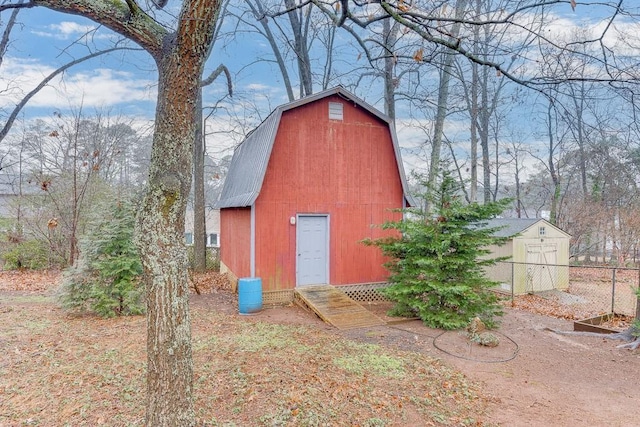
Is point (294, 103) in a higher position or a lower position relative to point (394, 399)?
higher

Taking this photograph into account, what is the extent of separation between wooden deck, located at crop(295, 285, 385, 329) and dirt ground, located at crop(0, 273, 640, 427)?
19 centimetres

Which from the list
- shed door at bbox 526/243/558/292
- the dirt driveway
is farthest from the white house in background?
the dirt driveway

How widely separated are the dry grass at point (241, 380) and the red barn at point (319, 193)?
2.59 meters

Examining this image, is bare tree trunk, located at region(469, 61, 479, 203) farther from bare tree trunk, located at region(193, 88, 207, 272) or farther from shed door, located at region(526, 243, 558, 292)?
bare tree trunk, located at region(193, 88, 207, 272)

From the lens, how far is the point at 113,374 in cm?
407

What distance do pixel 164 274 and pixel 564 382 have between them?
4922 mm

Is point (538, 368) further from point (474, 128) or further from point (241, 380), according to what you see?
point (474, 128)

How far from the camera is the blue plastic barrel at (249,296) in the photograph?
729cm

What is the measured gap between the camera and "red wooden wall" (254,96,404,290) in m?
8.16

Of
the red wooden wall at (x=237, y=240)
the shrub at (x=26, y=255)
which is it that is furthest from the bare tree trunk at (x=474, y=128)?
the shrub at (x=26, y=255)

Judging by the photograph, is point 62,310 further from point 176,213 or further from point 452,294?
point 452,294

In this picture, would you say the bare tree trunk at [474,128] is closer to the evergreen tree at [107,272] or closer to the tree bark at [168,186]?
the evergreen tree at [107,272]

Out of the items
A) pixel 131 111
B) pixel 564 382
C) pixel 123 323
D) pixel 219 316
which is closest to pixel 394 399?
Result: pixel 564 382

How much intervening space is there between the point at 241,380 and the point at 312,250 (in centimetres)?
471
